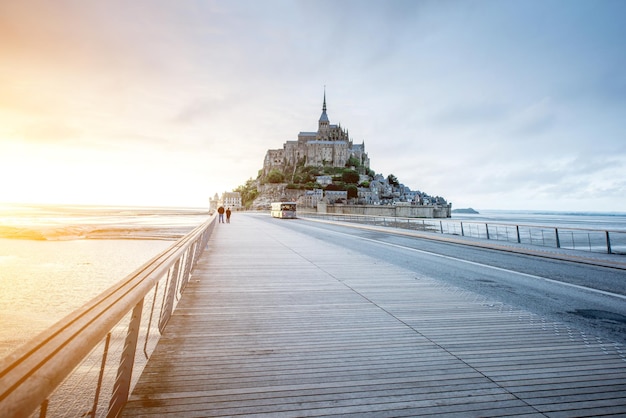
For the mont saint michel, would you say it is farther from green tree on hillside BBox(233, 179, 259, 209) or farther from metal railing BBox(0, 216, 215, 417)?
metal railing BBox(0, 216, 215, 417)

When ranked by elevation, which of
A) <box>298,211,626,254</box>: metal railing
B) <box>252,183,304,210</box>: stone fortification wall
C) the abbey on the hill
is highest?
the abbey on the hill

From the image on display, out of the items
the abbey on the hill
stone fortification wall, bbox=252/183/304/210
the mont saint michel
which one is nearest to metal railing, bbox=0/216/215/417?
the mont saint michel

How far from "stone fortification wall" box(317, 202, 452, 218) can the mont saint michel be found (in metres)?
0.34

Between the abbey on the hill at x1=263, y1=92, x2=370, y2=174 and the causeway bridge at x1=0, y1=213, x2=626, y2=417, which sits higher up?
the abbey on the hill at x1=263, y1=92, x2=370, y2=174

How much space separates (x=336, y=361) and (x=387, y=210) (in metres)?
117

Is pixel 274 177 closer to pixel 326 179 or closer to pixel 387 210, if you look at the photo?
pixel 326 179

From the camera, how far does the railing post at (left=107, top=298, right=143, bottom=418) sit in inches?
97.8

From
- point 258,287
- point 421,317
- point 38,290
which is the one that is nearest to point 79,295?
point 38,290

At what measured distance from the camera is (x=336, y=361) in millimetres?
3396

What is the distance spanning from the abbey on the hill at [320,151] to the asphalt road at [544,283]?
140m

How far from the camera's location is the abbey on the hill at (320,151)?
15088 centimetres

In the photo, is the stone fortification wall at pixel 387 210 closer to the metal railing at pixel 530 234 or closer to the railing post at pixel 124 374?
the metal railing at pixel 530 234

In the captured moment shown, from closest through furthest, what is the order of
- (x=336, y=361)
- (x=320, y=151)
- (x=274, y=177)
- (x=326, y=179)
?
1. (x=336, y=361)
2. (x=326, y=179)
3. (x=274, y=177)
4. (x=320, y=151)

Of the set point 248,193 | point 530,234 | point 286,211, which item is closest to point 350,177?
point 248,193
